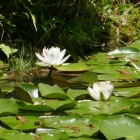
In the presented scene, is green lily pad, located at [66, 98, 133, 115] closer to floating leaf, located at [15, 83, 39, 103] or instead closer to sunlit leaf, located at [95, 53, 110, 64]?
floating leaf, located at [15, 83, 39, 103]

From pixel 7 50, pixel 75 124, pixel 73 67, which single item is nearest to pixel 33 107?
pixel 75 124

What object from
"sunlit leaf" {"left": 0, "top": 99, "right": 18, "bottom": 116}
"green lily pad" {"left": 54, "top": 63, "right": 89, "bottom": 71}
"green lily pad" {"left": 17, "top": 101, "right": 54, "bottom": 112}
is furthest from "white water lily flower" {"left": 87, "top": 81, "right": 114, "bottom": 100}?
"green lily pad" {"left": 54, "top": 63, "right": 89, "bottom": 71}

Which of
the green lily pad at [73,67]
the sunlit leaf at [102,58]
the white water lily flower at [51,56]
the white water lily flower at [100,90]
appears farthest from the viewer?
the sunlit leaf at [102,58]

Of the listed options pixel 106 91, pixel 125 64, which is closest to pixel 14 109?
pixel 106 91

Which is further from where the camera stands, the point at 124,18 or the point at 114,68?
the point at 124,18

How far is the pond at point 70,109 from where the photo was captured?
1.73m

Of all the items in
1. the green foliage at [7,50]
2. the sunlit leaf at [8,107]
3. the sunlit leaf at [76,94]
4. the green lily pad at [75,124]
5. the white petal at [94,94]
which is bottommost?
the green lily pad at [75,124]

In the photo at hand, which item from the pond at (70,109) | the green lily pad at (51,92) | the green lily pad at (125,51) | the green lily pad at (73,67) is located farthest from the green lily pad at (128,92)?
the green lily pad at (125,51)

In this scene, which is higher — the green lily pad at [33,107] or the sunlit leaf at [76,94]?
the green lily pad at [33,107]

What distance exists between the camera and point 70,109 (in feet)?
6.56

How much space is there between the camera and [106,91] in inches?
82.4

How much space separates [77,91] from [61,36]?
1003mm

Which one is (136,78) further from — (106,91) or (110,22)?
(110,22)

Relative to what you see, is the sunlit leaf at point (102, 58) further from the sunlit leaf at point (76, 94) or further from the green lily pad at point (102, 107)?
the green lily pad at point (102, 107)
